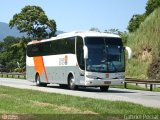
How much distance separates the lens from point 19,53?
314 ft

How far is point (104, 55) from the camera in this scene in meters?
29.9

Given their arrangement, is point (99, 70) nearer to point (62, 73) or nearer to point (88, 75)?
point (88, 75)

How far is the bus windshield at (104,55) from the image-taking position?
29984mm

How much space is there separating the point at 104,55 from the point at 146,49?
96.5 feet

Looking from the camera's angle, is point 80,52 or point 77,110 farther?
point 80,52

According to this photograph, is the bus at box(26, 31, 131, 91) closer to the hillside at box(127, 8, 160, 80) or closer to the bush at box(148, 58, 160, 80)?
the bush at box(148, 58, 160, 80)

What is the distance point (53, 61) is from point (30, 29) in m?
56.3

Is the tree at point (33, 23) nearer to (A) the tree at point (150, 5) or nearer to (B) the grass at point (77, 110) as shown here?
(A) the tree at point (150, 5)

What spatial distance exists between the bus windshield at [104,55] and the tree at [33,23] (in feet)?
199

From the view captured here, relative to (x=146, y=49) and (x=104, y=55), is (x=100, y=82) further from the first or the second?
(x=146, y=49)

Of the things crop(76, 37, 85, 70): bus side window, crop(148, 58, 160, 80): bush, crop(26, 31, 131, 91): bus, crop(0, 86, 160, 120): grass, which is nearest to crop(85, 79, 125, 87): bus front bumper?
crop(26, 31, 131, 91): bus

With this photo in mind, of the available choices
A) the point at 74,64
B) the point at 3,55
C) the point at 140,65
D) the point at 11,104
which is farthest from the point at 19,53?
the point at 11,104

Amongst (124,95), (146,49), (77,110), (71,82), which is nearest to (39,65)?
(71,82)

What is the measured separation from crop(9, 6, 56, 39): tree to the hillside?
3290 centimetres
